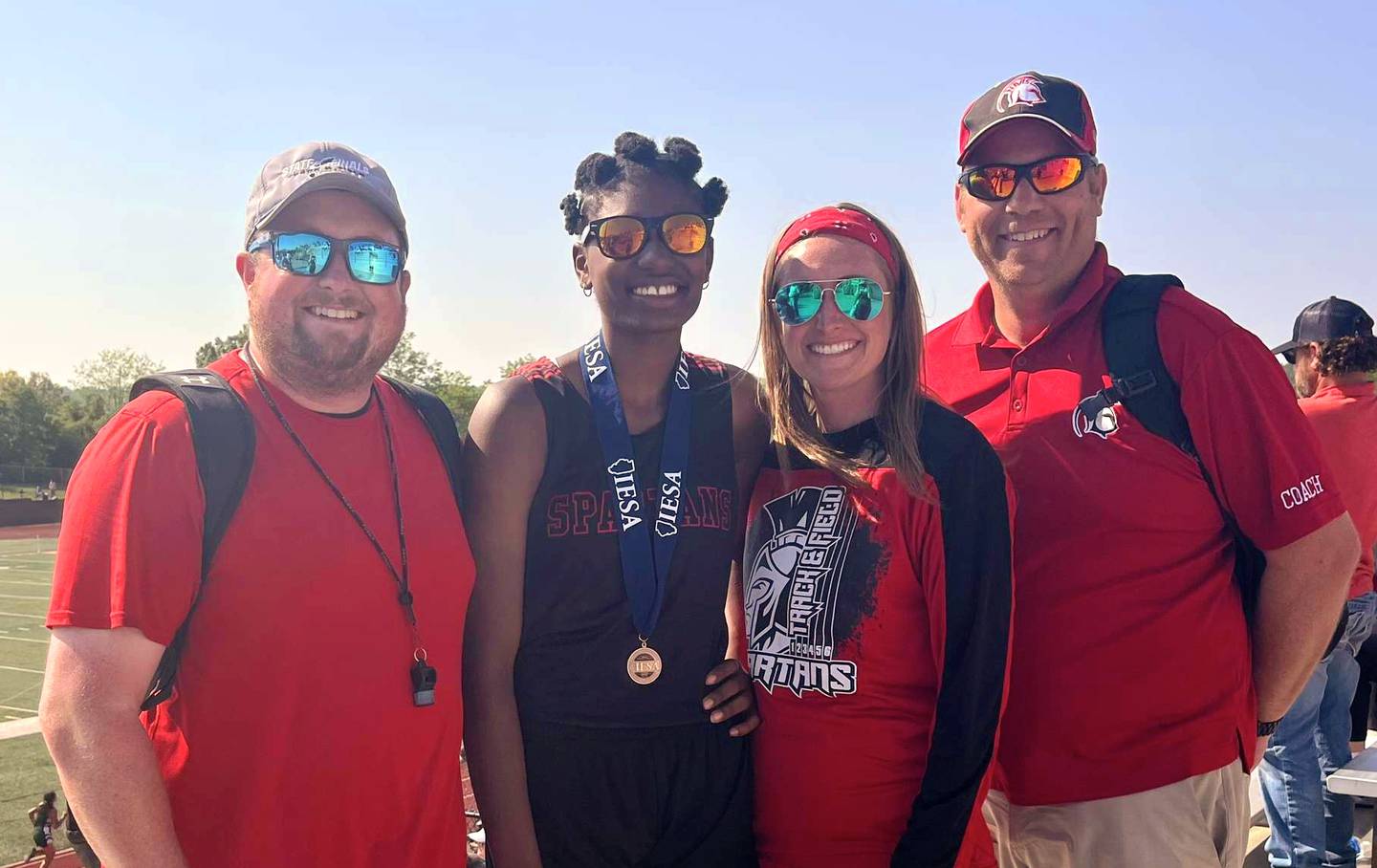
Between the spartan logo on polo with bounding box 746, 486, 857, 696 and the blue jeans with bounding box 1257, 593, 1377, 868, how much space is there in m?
3.99

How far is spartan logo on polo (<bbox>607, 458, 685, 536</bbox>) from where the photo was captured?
121 inches

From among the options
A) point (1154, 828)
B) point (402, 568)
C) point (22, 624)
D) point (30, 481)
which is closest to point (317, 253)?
point (402, 568)

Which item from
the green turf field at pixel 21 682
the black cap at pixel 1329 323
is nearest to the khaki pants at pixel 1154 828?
the black cap at pixel 1329 323

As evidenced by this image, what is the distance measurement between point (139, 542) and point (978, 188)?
2766 mm

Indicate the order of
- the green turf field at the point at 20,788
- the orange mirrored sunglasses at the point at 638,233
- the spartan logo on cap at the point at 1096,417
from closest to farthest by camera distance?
the spartan logo on cap at the point at 1096,417 → the orange mirrored sunglasses at the point at 638,233 → the green turf field at the point at 20,788

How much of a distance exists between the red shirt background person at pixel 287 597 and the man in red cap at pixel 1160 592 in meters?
1.78

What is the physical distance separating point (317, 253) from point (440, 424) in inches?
24.5

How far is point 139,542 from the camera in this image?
91.6 inches

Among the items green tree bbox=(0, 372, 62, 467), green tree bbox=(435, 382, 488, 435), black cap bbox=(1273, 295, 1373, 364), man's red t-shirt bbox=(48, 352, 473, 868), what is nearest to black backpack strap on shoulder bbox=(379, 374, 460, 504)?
man's red t-shirt bbox=(48, 352, 473, 868)

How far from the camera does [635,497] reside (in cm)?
308

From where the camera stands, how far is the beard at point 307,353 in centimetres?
280

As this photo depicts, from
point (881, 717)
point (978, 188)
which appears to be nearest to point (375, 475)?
point (881, 717)

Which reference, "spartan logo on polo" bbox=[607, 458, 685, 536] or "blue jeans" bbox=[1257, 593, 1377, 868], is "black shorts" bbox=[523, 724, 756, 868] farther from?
"blue jeans" bbox=[1257, 593, 1377, 868]

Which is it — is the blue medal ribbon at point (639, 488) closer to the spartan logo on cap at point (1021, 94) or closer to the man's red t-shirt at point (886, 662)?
the man's red t-shirt at point (886, 662)
